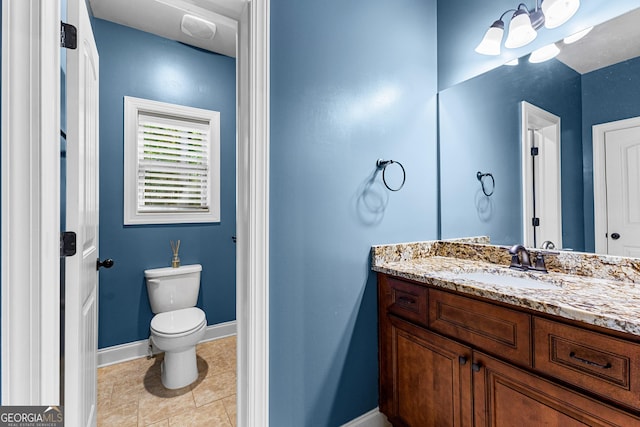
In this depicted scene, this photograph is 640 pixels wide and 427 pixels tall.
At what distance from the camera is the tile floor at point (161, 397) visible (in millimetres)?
1659

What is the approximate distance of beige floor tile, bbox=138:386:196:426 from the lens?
168cm

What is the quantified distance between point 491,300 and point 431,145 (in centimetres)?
108

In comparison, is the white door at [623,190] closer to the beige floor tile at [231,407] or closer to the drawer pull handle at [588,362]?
the drawer pull handle at [588,362]

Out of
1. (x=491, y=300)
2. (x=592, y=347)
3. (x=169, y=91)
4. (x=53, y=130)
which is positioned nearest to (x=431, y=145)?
(x=491, y=300)

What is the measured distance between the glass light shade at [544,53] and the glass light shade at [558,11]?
9 cm

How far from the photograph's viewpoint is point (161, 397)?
1856mm

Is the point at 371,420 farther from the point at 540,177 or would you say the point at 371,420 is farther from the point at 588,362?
the point at 540,177

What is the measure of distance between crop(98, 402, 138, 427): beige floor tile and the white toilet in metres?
0.24

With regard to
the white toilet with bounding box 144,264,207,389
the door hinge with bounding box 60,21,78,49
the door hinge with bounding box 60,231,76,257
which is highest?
the door hinge with bounding box 60,21,78,49

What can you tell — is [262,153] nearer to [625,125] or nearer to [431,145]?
[431,145]

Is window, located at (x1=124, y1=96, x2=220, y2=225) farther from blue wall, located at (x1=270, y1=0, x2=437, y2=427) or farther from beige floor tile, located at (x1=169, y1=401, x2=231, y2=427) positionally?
blue wall, located at (x1=270, y1=0, x2=437, y2=427)

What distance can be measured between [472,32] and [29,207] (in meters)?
2.15

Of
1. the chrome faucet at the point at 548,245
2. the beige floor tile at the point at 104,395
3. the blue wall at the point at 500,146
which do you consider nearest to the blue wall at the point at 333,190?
the blue wall at the point at 500,146

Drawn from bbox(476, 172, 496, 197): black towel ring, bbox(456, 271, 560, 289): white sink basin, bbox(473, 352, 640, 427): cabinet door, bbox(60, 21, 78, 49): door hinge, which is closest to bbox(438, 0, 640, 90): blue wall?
bbox(476, 172, 496, 197): black towel ring
